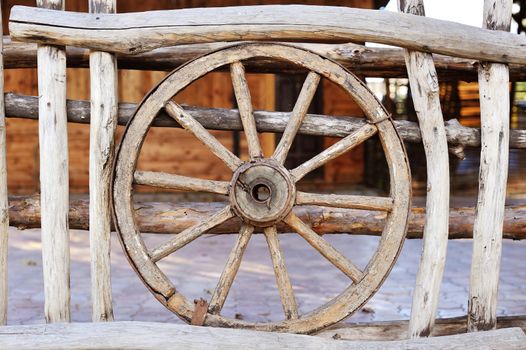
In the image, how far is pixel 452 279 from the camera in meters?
5.30

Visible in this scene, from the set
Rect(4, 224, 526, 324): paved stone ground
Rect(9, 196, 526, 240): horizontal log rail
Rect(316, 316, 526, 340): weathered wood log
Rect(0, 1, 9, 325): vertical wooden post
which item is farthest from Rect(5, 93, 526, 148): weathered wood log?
Rect(4, 224, 526, 324): paved stone ground

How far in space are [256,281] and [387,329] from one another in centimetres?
215

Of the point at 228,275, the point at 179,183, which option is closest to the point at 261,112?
the point at 179,183

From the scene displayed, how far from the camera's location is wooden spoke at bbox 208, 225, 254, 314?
2.95 m

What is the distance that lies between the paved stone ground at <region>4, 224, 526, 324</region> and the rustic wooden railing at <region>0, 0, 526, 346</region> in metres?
1.25

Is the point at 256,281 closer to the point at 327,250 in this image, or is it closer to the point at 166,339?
the point at 327,250

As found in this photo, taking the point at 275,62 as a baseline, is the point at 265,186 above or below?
below

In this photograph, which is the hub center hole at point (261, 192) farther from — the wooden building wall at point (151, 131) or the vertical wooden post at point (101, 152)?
the wooden building wall at point (151, 131)

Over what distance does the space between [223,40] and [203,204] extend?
2.82ft

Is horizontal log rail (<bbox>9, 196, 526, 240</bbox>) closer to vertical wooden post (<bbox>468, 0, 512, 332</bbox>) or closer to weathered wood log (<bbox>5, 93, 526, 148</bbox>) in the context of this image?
vertical wooden post (<bbox>468, 0, 512, 332</bbox>)

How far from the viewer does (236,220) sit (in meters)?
3.22

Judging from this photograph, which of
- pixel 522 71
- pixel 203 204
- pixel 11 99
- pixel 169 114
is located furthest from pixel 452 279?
pixel 11 99

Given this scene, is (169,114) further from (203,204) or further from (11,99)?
(11,99)

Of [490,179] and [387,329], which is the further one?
[387,329]
